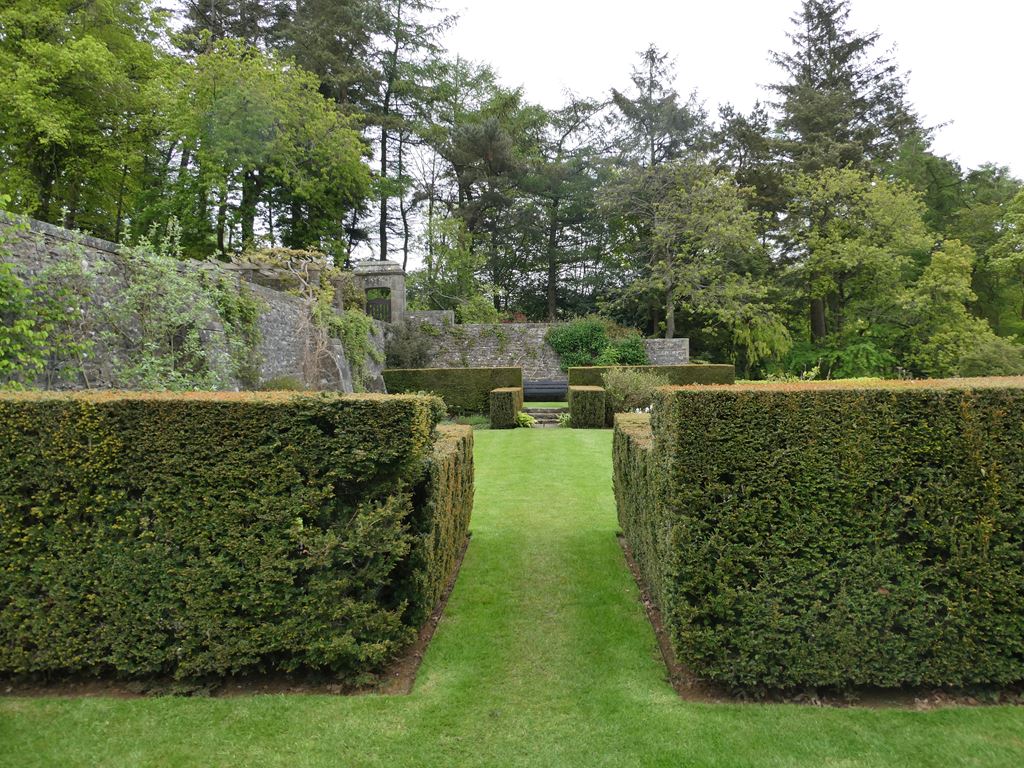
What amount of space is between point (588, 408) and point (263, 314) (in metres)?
7.50

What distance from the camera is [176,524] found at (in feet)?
9.34

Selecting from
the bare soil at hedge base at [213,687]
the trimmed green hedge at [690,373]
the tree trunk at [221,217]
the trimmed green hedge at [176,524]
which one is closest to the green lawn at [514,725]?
the bare soil at hedge base at [213,687]

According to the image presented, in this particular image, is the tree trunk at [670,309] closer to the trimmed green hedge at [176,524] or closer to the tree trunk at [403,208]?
the tree trunk at [403,208]

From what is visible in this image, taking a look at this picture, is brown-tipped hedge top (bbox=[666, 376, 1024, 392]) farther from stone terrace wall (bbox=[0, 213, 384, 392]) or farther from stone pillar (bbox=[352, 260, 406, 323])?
stone pillar (bbox=[352, 260, 406, 323])

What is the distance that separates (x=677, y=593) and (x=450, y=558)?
2119 millimetres

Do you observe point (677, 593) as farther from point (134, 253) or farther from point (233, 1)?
point (233, 1)

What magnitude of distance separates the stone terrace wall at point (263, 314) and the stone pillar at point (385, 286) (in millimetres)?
1915

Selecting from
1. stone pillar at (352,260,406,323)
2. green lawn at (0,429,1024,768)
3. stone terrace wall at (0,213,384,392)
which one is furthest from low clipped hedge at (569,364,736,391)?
green lawn at (0,429,1024,768)

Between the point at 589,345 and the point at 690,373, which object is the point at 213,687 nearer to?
the point at 690,373

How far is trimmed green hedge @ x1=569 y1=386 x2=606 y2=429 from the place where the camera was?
517 inches

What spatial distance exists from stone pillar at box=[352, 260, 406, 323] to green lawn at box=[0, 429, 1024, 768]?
17.6 m

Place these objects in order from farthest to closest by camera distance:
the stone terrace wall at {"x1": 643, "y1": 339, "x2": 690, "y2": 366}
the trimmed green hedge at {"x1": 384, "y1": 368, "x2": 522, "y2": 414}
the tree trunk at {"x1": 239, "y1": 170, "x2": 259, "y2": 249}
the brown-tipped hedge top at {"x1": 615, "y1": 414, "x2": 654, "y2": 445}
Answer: the stone terrace wall at {"x1": 643, "y1": 339, "x2": 690, "y2": 366}
the tree trunk at {"x1": 239, "y1": 170, "x2": 259, "y2": 249}
the trimmed green hedge at {"x1": 384, "y1": 368, "x2": 522, "y2": 414}
the brown-tipped hedge top at {"x1": 615, "y1": 414, "x2": 654, "y2": 445}

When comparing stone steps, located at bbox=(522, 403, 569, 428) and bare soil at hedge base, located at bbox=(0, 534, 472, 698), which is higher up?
stone steps, located at bbox=(522, 403, 569, 428)

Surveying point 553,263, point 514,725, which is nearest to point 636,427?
point 514,725
